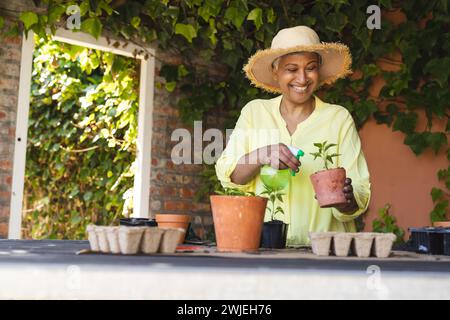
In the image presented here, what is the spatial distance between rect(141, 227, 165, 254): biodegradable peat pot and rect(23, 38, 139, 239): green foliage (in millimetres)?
3997

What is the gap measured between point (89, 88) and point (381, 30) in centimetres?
304

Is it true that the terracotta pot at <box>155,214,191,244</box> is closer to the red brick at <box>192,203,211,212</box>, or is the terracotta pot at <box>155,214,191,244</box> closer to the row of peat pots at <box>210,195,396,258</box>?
the row of peat pots at <box>210,195,396,258</box>

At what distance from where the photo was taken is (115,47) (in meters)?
4.58

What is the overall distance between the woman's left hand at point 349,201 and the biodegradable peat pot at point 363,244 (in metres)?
0.42

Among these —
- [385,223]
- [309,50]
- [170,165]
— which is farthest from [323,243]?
[170,165]

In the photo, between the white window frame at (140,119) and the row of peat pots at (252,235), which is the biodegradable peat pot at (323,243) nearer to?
the row of peat pots at (252,235)

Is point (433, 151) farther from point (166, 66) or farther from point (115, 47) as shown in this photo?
point (115, 47)

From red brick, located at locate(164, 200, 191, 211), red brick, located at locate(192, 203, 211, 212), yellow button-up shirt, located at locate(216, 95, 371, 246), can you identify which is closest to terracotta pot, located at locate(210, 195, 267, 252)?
yellow button-up shirt, located at locate(216, 95, 371, 246)

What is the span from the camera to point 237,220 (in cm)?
154

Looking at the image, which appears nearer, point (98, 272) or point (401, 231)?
point (98, 272)

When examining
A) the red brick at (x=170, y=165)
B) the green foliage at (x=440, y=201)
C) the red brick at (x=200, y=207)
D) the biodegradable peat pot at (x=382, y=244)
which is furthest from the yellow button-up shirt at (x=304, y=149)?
the red brick at (x=200, y=207)

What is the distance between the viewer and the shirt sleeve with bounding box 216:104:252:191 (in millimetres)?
2207

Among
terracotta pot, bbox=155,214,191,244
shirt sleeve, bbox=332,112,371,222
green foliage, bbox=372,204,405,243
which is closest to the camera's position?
terracotta pot, bbox=155,214,191,244

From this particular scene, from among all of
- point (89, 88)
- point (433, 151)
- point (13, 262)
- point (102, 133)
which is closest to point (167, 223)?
point (13, 262)
